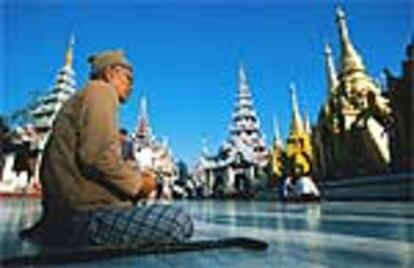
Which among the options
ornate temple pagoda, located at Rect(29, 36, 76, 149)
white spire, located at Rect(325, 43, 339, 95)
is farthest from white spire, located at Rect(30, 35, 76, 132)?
white spire, located at Rect(325, 43, 339, 95)

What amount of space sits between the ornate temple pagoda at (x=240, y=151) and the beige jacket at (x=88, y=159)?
3936 centimetres

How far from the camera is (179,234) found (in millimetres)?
2457

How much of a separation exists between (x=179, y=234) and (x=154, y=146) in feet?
223

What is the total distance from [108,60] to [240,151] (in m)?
44.8

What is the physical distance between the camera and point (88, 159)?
2209mm

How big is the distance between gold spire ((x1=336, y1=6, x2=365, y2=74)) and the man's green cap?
26.2m

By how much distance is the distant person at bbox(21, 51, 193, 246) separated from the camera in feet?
7.25

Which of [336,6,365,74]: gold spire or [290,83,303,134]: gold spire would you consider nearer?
[336,6,365,74]: gold spire

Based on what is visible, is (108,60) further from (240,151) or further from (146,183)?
(240,151)

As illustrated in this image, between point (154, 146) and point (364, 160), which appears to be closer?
point (364, 160)

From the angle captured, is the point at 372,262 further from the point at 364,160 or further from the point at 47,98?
the point at 47,98

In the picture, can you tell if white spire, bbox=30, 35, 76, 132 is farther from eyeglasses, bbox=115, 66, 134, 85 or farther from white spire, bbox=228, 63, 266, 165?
eyeglasses, bbox=115, 66, 134, 85

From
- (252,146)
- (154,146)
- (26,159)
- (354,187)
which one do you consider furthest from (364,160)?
(154,146)

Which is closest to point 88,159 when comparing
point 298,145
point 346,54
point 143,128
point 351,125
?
point 351,125
